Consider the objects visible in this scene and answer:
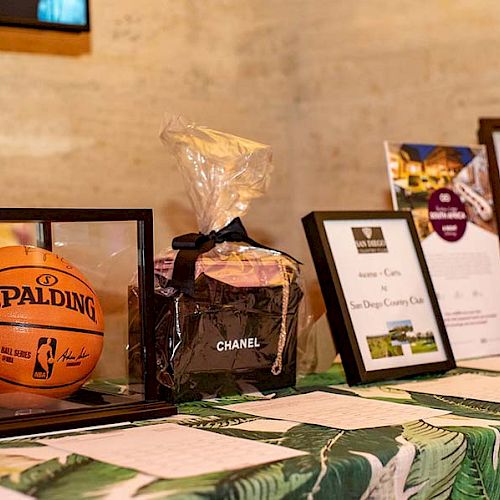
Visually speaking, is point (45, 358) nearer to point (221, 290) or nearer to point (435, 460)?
point (221, 290)

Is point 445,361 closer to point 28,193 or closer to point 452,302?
point 452,302

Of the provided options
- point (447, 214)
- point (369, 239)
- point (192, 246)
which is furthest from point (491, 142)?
point (192, 246)

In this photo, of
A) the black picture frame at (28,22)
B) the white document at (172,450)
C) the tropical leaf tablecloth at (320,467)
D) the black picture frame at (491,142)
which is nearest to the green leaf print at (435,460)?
the tropical leaf tablecloth at (320,467)

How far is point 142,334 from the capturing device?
123 cm

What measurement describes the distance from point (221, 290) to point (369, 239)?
0.36 m

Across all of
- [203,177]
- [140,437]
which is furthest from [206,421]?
[203,177]

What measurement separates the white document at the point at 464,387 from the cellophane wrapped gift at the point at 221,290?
8.1 inches

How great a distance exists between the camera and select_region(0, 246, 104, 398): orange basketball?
3.62 feet

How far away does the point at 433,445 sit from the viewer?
1047 mm

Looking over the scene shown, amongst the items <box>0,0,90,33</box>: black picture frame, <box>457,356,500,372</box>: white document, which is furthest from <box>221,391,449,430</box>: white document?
<box>0,0,90,33</box>: black picture frame

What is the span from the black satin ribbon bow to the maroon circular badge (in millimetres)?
459

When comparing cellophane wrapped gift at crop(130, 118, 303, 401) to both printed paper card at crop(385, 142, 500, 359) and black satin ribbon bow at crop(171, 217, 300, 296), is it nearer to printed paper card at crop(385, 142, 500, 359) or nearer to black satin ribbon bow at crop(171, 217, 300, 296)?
black satin ribbon bow at crop(171, 217, 300, 296)
